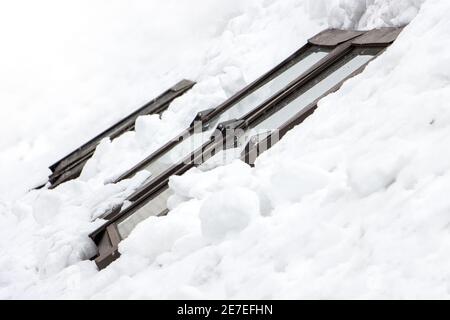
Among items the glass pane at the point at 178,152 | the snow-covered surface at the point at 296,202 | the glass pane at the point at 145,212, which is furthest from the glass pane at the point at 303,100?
the glass pane at the point at 178,152

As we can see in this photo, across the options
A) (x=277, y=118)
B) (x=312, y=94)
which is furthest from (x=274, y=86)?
(x=277, y=118)

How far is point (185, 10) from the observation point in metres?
17.4

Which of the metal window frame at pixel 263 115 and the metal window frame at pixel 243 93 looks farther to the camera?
the metal window frame at pixel 243 93

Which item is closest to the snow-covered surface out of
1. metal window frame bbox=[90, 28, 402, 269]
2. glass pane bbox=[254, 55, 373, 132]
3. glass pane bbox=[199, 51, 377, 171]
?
metal window frame bbox=[90, 28, 402, 269]

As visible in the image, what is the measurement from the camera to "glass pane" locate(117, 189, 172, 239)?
631cm

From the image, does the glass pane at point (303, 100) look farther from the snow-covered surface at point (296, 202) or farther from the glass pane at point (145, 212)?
the glass pane at point (145, 212)

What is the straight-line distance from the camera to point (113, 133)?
1192cm

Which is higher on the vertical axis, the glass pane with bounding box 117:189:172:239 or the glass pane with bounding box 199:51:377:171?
the glass pane with bounding box 199:51:377:171

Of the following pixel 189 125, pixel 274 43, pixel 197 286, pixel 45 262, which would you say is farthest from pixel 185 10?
pixel 197 286

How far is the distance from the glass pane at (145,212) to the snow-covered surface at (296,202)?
58 cm

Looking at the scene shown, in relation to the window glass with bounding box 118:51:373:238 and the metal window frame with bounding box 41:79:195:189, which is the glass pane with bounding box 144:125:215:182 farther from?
the metal window frame with bounding box 41:79:195:189

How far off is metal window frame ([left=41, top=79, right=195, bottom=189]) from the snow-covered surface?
0.90m

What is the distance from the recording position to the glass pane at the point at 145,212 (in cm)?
631

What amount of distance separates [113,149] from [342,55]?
614 centimetres
